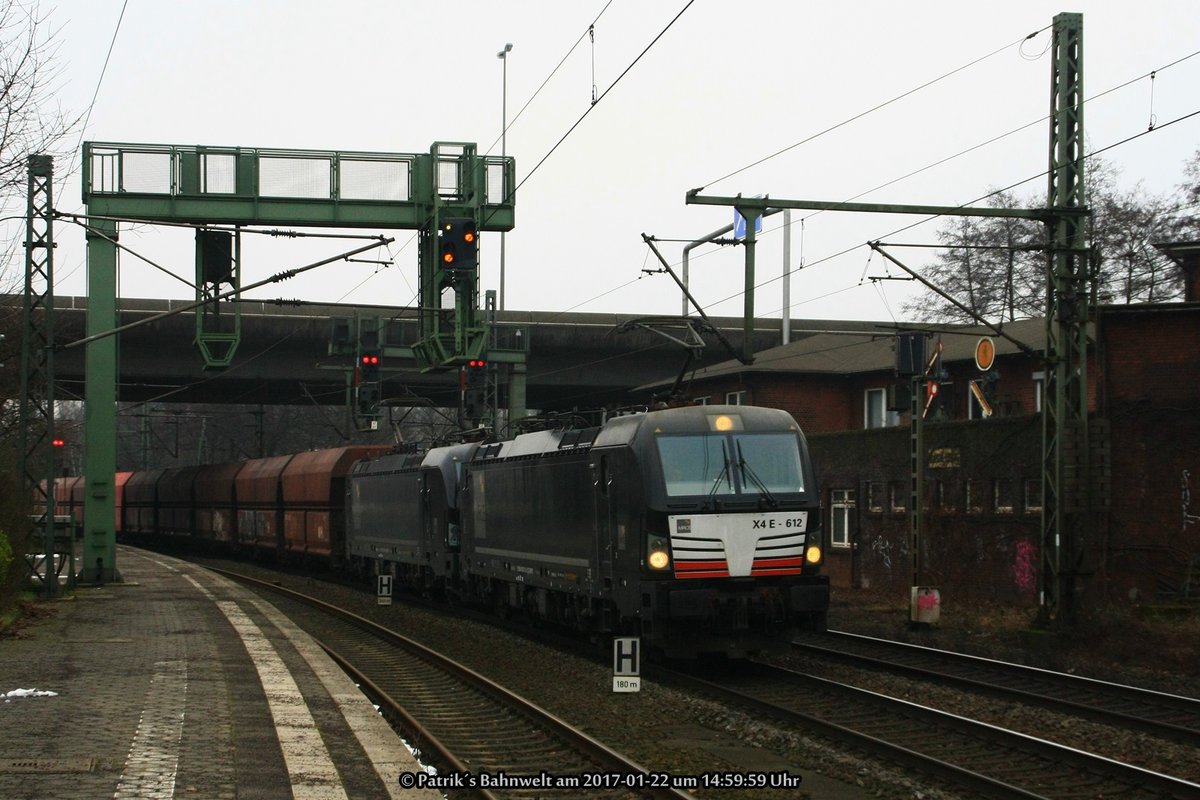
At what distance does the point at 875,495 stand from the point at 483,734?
67.5 ft

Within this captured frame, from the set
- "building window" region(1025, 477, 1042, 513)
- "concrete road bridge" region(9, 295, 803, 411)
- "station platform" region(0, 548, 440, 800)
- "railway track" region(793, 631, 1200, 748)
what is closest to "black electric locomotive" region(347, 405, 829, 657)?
"railway track" region(793, 631, 1200, 748)

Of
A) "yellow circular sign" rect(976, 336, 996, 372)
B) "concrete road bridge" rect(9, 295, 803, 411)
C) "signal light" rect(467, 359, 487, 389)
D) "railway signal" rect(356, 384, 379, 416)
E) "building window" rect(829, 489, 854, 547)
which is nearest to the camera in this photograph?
"yellow circular sign" rect(976, 336, 996, 372)

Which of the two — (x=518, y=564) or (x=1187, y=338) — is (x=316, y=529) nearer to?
(x=518, y=564)

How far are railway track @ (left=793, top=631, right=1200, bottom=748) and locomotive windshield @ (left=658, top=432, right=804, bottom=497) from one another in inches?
102

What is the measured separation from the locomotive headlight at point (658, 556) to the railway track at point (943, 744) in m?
1.30

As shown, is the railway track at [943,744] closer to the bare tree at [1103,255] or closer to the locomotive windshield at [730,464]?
the locomotive windshield at [730,464]

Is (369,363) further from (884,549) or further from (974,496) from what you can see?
(974,496)

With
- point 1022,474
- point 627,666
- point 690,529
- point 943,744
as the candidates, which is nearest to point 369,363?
point 1022,474

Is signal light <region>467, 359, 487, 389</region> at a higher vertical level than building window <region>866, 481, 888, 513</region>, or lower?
higher

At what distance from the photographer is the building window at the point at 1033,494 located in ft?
86.4

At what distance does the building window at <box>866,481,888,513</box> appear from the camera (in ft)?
104

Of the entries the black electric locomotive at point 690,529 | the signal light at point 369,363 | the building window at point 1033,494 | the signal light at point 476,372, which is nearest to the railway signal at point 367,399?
the signal light at point 369,363

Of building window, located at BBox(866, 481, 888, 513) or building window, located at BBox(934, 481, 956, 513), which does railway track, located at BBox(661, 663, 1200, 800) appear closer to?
building window, located at BBox(934, 481, 956, 513)

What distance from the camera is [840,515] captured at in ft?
112
